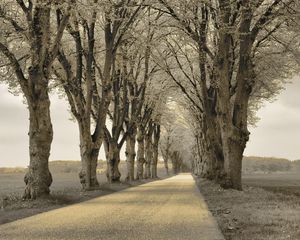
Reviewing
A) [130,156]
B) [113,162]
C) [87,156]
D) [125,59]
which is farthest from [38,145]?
[130,156]

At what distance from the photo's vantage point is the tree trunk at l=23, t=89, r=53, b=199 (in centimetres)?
1794

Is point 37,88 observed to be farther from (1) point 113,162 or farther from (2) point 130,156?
(2) point 130,156

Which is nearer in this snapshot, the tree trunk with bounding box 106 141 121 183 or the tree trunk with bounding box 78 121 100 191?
the tree trunk with bounding box 78 121 100 191

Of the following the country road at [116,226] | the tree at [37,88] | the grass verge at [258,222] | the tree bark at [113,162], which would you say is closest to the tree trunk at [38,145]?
the tree at [37,88]

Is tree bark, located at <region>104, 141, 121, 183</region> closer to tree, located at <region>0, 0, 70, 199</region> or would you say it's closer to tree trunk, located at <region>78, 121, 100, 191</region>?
tree trunk, located at <region>78, 121, 100, 191</region>

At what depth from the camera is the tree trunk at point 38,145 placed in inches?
706

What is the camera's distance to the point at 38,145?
710 inches

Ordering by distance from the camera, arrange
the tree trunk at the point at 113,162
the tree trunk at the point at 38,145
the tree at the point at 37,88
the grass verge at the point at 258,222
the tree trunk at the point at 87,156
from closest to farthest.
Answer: the grass verge at the point at 258,222 < the tree at the point at 37,88 < the tree trunk at the point at 38,145 < the tree trunk at the point at 87,156 < the tree trunk at the point at 113,162

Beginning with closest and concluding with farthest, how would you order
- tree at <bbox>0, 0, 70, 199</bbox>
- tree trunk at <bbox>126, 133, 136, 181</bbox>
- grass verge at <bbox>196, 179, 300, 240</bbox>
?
grass verge at <bbox>196, 179, 300, 240</bbox> < tree at <bbox>0, 0, 70, 199</bbox> < tree trunk at <bbox>126, 133, 136, 181</bbox>

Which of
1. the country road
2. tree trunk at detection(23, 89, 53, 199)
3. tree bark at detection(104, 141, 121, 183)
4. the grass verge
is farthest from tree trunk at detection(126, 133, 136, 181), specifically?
the country road

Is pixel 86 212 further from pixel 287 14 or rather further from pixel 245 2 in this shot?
pixel 287 14

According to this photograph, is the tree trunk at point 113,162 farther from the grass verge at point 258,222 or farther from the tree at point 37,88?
the grass verge at point 258,222

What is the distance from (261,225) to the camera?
10.3 meters

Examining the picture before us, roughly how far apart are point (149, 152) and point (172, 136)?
1331 inches
